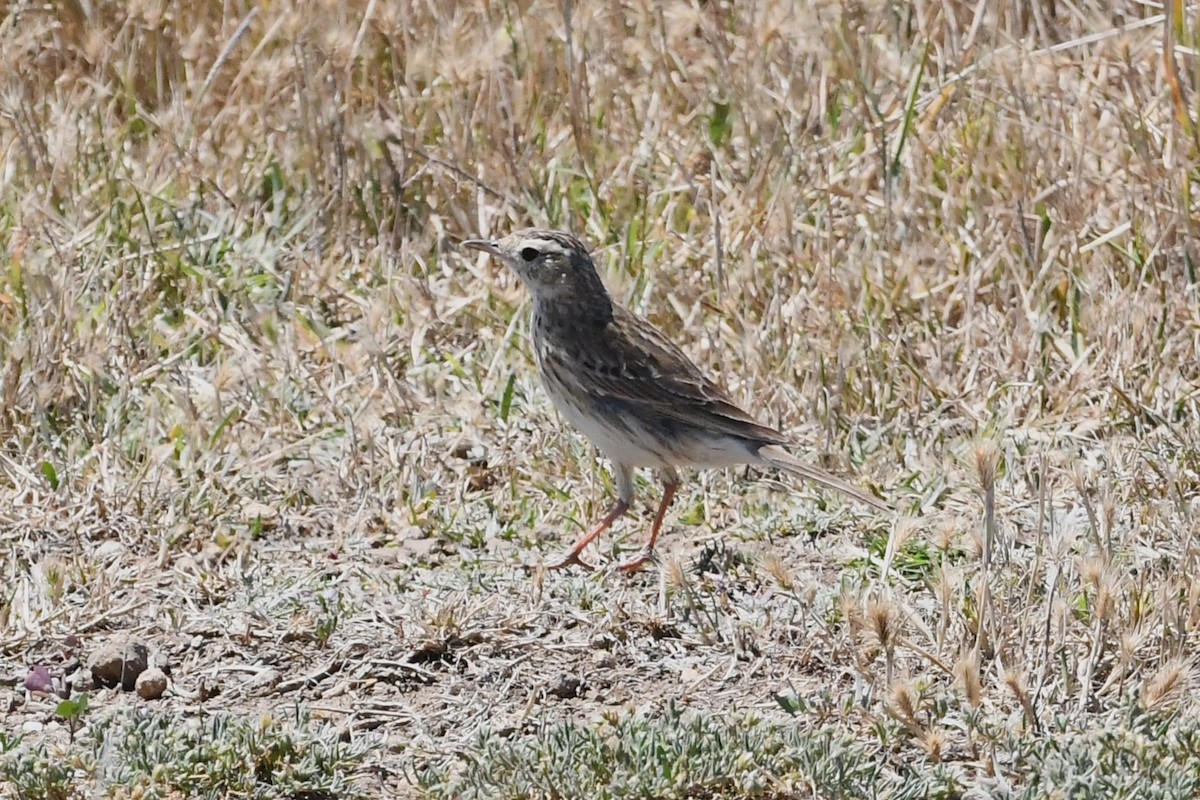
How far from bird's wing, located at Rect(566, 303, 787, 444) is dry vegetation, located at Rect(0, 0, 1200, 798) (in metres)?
0.35

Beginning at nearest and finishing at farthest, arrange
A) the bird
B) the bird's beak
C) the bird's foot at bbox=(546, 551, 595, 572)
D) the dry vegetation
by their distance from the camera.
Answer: the dry vegetation → the bird's foot at bbox=(546, 551, 595, 572) → the bird → the bird's beak

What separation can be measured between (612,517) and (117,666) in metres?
1.69

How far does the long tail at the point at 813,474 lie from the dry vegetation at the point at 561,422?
11 centimetres

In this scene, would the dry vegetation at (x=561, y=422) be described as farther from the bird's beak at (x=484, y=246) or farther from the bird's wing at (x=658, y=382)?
the bird's beak at (x=484, y=246)

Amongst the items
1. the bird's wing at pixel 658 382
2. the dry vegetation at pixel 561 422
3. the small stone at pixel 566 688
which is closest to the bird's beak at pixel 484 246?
the bird's wing at pixel 658 382

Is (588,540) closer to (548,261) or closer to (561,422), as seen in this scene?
(561,422)

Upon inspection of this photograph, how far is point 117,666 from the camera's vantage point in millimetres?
5410

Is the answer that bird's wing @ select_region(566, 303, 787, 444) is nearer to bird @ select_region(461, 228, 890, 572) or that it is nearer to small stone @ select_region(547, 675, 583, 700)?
bird @ select_region(461, 228, 890, 572)

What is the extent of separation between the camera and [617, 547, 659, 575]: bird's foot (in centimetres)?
601

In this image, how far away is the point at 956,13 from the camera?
9.11 metres

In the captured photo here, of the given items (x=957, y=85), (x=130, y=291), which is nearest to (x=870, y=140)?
(x=957, y=85)

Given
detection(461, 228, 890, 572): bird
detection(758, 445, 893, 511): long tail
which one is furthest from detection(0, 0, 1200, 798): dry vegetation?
detection(461, 228, 890, 572): bird

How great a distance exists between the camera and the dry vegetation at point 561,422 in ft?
16.0

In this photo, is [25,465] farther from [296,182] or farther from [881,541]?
[881,541]
